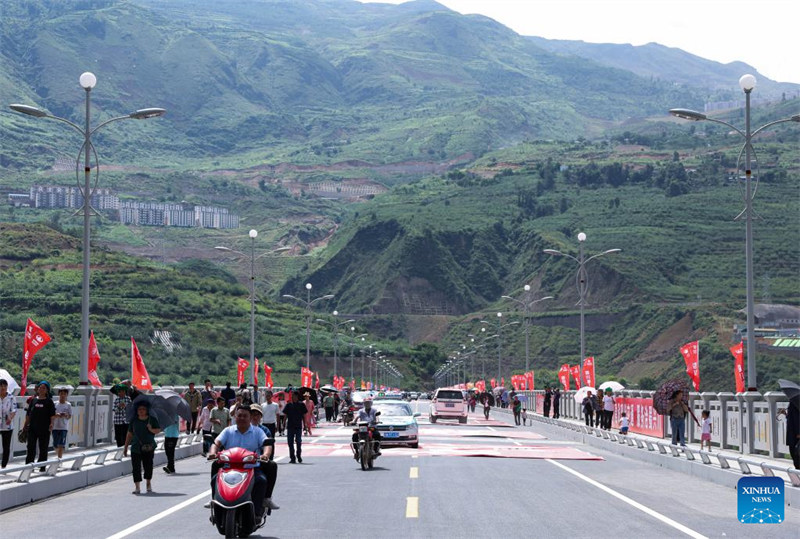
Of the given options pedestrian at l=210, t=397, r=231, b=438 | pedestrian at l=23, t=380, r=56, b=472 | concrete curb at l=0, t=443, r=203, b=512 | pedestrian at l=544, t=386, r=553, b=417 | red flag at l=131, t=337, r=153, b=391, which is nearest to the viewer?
concrete curb at l=0, t=443, r=203, b=512

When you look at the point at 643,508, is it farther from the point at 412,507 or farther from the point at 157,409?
the point at 157,409

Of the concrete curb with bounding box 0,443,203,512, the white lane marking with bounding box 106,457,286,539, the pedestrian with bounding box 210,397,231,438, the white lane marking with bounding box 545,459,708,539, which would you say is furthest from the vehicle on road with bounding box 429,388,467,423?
the white lane marking with bounding box 106,457,286,539

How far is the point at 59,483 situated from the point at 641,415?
26.3m

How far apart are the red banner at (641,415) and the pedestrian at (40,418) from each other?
22.1 metres

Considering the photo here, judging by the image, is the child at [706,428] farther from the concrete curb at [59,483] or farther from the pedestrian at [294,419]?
the concrete curb at [59,483]

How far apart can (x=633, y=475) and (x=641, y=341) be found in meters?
134

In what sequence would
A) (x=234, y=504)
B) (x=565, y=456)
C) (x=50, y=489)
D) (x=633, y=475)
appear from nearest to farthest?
(x=234, y=504) → (x=50, y=489) → (x=633, y=475) → (x=565, y=456)

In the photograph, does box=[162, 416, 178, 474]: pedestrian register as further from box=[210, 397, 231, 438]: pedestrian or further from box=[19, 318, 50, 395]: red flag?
box=[19, 318, 50, 395]: red flag

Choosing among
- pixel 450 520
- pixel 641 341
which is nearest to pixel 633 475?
pixel 450 520

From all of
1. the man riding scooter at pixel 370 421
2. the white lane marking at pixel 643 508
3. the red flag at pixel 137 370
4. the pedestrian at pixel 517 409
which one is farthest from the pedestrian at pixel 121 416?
the pedestrian at pixel 517 409

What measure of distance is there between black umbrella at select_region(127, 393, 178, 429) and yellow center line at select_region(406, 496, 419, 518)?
4.86m

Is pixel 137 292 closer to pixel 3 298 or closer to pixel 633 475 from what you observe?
pixel 3 298

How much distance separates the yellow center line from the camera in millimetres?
17236

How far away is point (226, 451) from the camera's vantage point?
587 inches
